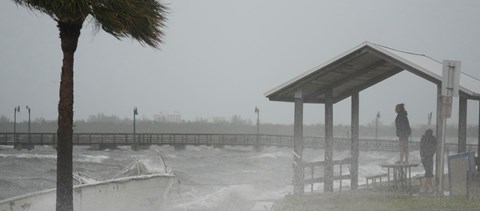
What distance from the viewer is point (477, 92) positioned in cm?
1427

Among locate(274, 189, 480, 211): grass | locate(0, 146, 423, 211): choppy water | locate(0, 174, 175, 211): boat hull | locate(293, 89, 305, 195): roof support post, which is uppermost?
locate(293, 89, 305, 195): roof support post

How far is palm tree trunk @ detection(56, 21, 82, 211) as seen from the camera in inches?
442

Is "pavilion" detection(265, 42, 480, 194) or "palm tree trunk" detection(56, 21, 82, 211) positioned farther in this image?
"pavilion" detection(265, 42, 480, 194)

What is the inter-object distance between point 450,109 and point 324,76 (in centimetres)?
348

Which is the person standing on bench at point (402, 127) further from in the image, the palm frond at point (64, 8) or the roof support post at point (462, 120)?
the palm frond at point (64, 8)

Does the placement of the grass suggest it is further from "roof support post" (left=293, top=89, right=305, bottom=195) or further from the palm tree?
the palm tree

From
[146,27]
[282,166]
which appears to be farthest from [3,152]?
[146,27]

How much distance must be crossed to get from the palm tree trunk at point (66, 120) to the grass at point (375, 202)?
15.2 ft

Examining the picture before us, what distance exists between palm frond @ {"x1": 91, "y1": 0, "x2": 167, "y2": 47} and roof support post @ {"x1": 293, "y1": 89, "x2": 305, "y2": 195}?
5.16m

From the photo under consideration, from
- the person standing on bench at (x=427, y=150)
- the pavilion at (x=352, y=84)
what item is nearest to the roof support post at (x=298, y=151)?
the pavilion at (x=352, y=84)

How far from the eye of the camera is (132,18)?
11539mm

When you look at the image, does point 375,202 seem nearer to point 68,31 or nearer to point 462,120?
point 462,120


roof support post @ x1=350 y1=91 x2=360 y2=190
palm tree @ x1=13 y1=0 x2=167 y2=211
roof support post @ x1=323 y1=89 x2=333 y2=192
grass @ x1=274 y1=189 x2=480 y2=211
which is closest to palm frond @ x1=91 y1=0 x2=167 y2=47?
palm tree @ x1=13 y1=0 x2=167 y2=211

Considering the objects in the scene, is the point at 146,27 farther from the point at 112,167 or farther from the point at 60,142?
the point at 112,167
